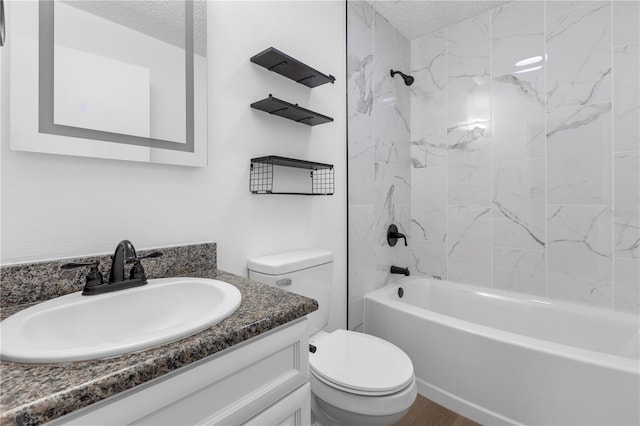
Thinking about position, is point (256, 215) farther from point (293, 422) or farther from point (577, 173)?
point (577, 173)

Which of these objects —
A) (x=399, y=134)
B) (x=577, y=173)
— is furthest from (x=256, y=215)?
(x=577, y=173)

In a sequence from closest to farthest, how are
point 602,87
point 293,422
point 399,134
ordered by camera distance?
point 293,422 → point 602,87 → point 399,134

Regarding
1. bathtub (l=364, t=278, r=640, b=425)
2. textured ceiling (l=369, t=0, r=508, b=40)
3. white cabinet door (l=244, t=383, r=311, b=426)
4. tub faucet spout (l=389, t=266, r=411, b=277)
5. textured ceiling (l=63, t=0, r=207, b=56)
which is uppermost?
textured ceiling (l=369, t=0, r=508, b=40)

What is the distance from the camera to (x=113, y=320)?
2.55 feet

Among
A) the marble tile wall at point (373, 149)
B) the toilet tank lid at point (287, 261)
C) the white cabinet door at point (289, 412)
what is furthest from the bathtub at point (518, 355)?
the white cabinet door at point (289, 412)

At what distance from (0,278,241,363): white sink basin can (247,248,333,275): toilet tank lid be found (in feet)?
1.14

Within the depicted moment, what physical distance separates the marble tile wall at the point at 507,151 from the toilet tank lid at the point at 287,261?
526 mm

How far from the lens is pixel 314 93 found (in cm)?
165

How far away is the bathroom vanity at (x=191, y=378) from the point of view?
412mm

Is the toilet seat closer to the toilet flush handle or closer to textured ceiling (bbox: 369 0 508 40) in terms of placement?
the toilet flush handle

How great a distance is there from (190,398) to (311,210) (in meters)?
1.16

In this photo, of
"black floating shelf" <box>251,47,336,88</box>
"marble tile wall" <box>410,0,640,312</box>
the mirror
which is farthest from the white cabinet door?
"marble tile wall" <box>410,0,640,312</box>

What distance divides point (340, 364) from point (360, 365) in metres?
0.08

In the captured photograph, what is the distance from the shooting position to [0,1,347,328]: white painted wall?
0.80 m
